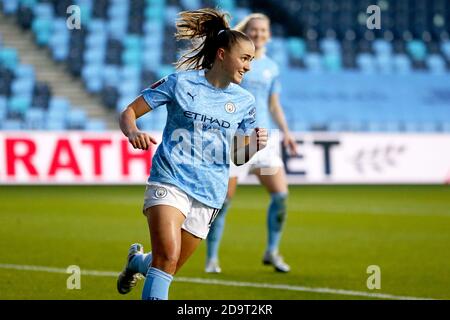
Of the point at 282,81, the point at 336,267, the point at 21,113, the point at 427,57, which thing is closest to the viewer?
the point at 336,267

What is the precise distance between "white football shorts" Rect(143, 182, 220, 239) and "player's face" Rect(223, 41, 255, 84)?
718 mm

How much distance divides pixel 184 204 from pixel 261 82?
3490mm

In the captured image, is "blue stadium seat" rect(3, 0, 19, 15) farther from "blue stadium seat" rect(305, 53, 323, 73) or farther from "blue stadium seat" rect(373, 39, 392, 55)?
"blue stadium seat" rect(373, 39, 392, 55)

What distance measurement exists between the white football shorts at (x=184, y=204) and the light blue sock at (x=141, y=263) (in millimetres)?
540

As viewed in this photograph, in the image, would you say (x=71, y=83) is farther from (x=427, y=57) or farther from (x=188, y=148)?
(x=188, y=148)

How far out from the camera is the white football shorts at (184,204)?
523cm

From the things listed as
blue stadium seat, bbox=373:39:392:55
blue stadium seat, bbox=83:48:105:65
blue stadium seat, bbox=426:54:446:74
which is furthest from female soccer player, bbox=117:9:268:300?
blue stadium seat, bbox=373:39:392:55

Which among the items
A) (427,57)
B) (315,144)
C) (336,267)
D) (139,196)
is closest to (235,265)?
(336,267)

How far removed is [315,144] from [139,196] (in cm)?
354

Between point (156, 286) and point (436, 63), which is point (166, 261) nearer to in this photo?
point (156, 286)

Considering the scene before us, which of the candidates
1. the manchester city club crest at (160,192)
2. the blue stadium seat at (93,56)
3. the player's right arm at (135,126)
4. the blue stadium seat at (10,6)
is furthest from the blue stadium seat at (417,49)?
the manchester city club crest at (160,192)

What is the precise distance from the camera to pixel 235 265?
9008mm

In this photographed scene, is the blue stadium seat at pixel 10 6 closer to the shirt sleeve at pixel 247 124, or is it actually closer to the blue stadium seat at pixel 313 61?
the blue stadium seat at pixel 313 61

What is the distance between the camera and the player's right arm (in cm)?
493
